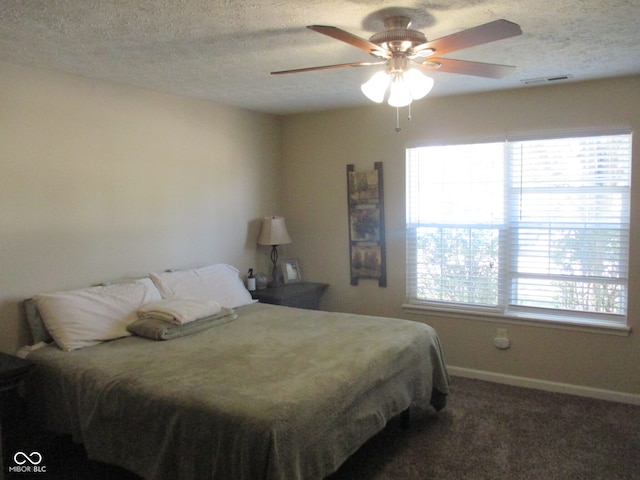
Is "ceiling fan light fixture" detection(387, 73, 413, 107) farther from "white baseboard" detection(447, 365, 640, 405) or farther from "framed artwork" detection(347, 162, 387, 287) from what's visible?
"white baseboard" detection(447, 365, 640, 405)

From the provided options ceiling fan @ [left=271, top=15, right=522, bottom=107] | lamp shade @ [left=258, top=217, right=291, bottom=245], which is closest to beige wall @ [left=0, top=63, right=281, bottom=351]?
lamp shade @ [left=258, top=217, right=291, bottom=245]

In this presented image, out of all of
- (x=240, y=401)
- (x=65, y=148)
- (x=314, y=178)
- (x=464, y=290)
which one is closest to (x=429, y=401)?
(x=464, y=290)

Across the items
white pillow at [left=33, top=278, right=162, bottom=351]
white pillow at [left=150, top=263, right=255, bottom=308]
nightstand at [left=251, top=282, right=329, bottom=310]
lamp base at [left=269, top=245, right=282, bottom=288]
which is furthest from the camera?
lamp base at [left=269, top=245, right=282, bottom=288]

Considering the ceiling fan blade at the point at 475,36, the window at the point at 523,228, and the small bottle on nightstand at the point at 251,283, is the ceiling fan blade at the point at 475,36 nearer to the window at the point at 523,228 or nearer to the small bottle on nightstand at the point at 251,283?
the window at the point at 523,228

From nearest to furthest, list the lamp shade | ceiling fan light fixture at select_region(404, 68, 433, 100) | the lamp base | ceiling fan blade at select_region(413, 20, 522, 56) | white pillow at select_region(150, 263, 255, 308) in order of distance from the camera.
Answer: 1. ceiling fan blade at select_region(413, 20, 522, 56)
2. ceiling fan light fixture at select_region(404, 68, 433, 100)
3. white pillow at select_region(150, 263, 255, 308)
4. the lamp shade
5. the lamp base

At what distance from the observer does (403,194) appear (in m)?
4.40

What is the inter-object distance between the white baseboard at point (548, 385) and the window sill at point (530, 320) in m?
0.43

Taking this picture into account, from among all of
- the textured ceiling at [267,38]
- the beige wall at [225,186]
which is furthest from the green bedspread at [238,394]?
the textured ceiling at [267,38]

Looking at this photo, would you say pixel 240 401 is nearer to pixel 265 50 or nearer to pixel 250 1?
pixel 250 1

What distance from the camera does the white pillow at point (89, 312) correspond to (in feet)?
9.59

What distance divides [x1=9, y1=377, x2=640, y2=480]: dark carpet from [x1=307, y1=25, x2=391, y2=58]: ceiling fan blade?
2.14 metres

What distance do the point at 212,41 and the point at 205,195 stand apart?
5.86 ft

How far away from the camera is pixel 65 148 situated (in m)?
3.23

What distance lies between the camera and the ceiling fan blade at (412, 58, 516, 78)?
2.42m
